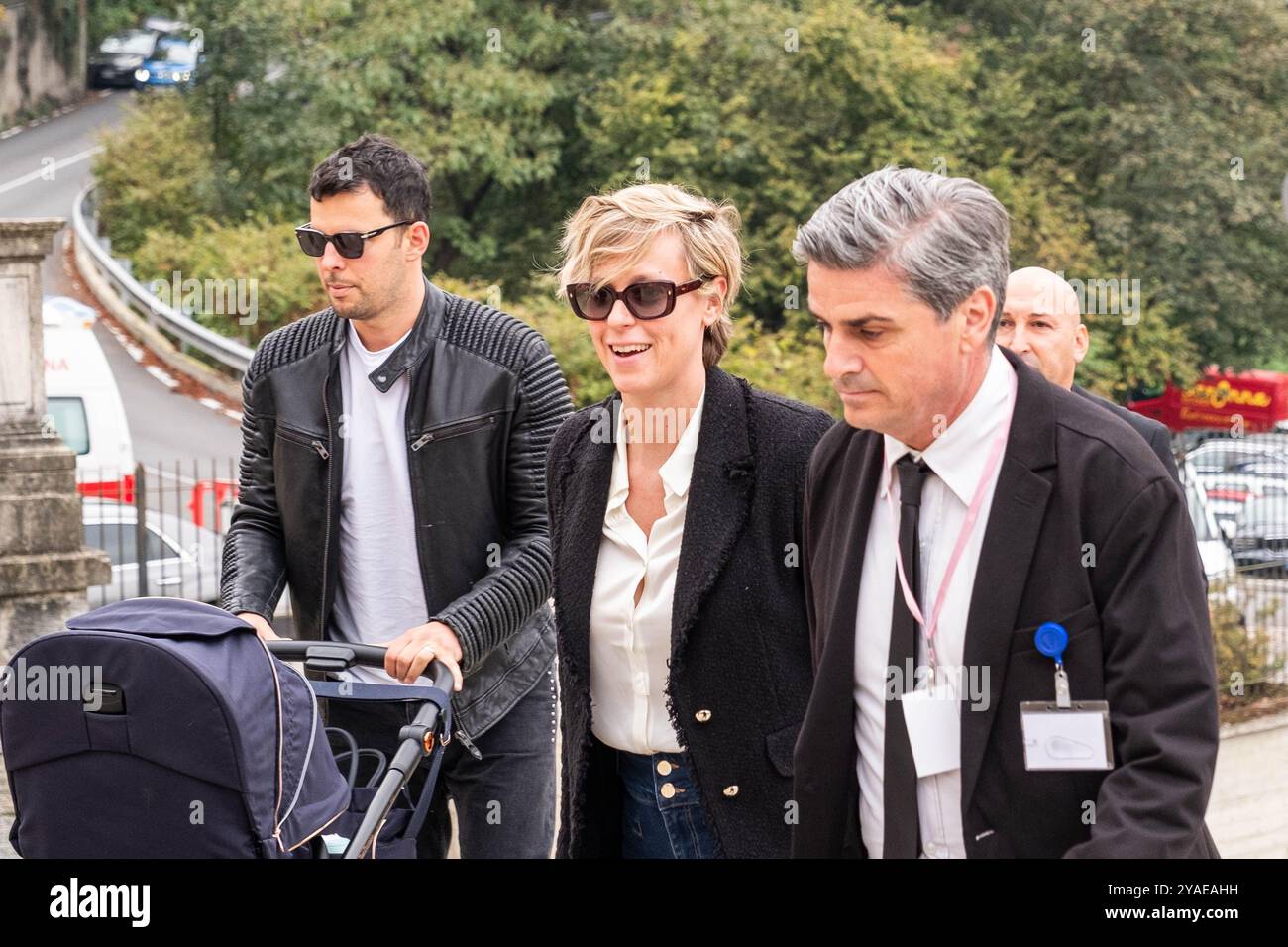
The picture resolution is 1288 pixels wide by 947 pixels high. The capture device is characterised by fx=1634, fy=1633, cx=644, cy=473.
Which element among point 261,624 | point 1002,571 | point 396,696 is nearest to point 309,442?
point 261,624

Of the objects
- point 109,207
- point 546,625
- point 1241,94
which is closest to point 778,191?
point 1241,94

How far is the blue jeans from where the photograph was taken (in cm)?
325

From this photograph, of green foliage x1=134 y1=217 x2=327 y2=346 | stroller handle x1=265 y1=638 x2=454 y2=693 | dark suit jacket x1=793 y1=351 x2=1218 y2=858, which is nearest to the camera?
dark suit jacket x1=793 y1=351 x2=1218 y2=858

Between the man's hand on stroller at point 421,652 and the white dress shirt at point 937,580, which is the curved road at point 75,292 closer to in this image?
the man's hand on stroller at point 421,652

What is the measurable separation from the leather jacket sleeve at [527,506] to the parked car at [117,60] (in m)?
49.4

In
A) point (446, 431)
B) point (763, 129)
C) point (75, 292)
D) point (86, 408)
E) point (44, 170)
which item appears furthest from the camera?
point (44, 170)

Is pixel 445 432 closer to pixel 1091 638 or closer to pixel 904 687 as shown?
pixel 904 687

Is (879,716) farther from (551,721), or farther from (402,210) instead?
(402,210)

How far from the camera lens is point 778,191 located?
2912 centimetres

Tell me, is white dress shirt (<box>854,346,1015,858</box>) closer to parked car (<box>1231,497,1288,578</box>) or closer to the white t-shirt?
the white t-shirt

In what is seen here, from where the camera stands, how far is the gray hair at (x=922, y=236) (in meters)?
2.50

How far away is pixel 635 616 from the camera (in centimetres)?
328

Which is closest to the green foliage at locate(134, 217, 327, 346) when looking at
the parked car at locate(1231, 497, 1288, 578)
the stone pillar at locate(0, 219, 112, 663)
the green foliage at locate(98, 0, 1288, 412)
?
the green foliage at locate(98, 0, 1288, 412)

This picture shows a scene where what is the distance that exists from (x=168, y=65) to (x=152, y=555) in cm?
3293
